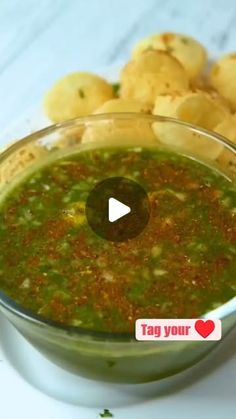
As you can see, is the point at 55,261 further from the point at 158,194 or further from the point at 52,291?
the point at 158,194

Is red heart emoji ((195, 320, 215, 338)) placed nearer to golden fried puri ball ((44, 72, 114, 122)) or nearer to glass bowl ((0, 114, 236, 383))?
glass bowl ((0, 114, 236, 383))

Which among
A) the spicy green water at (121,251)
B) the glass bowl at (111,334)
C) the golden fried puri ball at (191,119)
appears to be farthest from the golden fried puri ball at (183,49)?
the spicy green water at (121,251)

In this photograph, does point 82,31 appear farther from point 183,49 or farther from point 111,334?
point 111,334
